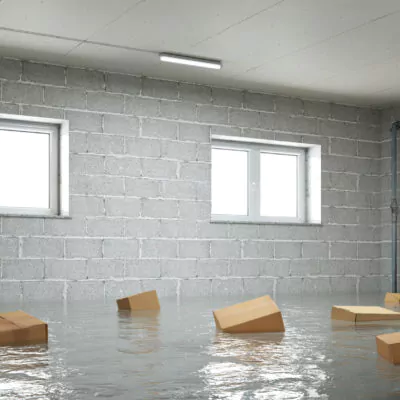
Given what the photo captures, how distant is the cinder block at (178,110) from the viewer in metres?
6.62

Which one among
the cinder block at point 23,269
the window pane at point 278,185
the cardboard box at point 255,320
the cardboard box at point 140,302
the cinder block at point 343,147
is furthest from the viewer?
the cinder block at point 343,147

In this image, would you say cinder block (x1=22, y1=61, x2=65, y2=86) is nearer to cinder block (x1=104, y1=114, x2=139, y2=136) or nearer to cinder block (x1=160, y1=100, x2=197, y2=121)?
cinder block (x1=104, y1=114, x2=139, y2=136)

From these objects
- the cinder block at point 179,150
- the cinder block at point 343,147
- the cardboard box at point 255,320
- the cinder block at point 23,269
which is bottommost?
the cardboard box at point 255,320

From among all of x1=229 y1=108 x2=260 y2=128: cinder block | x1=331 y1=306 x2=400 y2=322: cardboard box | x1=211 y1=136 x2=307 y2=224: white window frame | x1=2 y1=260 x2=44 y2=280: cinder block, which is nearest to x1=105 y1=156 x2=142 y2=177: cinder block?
x1=211 y1=136 x2=307 y2=224: white window frame

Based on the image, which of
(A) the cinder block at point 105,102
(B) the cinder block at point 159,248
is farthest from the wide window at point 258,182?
(A) the cinder block at point 105,102

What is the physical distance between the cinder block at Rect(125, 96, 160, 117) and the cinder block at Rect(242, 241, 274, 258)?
1.57 meters

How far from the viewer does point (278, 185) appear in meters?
7.57

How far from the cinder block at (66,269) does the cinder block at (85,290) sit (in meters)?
0.06

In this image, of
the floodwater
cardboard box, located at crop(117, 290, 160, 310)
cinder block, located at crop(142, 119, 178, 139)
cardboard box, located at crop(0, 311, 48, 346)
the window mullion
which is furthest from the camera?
the window mullion

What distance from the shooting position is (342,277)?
25.0ft

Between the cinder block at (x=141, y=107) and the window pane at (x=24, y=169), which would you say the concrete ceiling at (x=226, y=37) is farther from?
the window pane at (x=24, y=169)

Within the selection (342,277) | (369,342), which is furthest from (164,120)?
(369,342)

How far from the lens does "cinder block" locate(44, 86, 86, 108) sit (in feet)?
19.8

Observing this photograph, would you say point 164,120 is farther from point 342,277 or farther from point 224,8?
point 342,277
